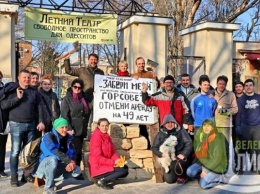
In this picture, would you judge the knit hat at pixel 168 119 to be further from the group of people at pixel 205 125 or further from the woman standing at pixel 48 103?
the woman standing at pixel 48 103

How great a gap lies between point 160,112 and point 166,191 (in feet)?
4.81

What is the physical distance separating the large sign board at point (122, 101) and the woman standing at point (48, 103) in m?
0.72

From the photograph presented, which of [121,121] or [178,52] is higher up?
[178,52]

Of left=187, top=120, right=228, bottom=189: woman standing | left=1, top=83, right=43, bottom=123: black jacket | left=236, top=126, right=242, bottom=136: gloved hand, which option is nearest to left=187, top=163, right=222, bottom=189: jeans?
left=187, top=120, right=228, bottom=189: woman standing

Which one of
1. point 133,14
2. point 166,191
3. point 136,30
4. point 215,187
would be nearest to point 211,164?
point 215,187

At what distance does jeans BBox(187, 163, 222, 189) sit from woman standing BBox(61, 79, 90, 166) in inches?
74.4

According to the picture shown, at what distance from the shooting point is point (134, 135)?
24.3 feet

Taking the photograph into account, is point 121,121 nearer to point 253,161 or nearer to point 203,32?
point 253,161

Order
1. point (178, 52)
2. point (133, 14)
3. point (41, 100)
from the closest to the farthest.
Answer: point (41, 100), point (133, 14), point (178, 52)

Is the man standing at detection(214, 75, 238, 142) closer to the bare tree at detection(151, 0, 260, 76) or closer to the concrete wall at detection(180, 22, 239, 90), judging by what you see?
the concrete wall at detection(180, 22, 239, 90)

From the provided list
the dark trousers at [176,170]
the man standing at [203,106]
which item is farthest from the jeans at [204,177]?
the man standing at [203,106]

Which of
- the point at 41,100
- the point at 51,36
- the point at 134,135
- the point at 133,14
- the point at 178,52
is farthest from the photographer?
the point at 178,52

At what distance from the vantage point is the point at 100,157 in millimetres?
6469

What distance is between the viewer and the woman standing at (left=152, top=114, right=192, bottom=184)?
22.3 feet
